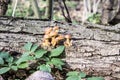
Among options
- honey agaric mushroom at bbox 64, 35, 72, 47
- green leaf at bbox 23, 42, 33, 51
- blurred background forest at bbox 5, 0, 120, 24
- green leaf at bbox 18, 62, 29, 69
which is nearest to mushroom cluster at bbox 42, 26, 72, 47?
honey agaric mushroom at bbox 64, 35, 72, 47

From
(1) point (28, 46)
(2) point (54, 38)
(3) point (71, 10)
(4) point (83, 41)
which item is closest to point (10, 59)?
(1) point (28, 46)

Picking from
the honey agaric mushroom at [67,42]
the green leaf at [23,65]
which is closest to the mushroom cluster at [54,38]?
the honey agaric mushroom at [67,42]

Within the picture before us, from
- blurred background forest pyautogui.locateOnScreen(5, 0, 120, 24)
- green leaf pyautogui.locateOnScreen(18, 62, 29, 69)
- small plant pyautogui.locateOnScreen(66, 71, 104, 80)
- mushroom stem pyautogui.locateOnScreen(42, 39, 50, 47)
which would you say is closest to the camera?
small plant pyautogui.locateOnScreen(66, 71, 104, 80)

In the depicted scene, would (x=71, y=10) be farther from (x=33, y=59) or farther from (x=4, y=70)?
(x=4, y=70)

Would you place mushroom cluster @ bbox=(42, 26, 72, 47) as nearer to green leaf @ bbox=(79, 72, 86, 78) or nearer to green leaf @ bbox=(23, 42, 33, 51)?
green leaf @ bbox=(23, 42, 33, 51)

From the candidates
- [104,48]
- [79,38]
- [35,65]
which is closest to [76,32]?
[79,38]

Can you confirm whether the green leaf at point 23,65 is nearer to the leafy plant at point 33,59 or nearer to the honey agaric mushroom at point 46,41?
the leafy plant at point 33,59

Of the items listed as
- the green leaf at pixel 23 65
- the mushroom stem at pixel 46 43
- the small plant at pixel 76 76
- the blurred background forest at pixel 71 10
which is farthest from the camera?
the blurred background forest at pixel 71 10
